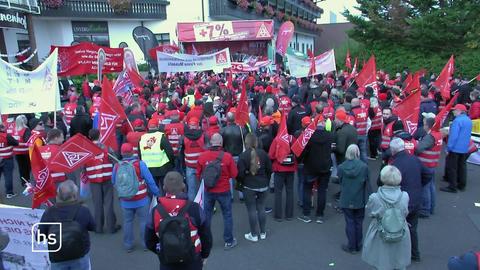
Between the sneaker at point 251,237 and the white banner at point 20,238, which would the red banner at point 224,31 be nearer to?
the sneaker at point 251,237

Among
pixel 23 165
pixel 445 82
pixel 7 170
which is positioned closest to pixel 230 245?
pixel 7 170

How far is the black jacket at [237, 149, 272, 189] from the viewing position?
6.06 meters

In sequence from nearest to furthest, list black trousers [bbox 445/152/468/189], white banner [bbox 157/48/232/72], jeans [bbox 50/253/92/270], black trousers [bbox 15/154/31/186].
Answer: jeans [bbox 50/253/92/270]
black trousers [bbox 445/152/468/189]
black trousers [bbox 15/154/31/186]
white banner [bbox 157/48/232/72]

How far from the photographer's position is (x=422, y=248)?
5914 mm

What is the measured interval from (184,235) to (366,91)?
8.99m

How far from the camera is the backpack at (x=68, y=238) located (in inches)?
156

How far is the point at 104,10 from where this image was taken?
2591cm

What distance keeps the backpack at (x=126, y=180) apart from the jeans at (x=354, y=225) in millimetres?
2953

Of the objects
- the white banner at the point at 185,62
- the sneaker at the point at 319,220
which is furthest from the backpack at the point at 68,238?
the white banner at the point at 185,62

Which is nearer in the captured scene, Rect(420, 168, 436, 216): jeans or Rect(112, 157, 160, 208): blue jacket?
Rect(112, 157, 160, 208): blue jacket

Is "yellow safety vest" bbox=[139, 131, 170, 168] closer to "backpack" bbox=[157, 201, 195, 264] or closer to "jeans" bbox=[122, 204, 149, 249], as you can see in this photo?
Result: "jeans" bbox=[122, 204, 149, 249]

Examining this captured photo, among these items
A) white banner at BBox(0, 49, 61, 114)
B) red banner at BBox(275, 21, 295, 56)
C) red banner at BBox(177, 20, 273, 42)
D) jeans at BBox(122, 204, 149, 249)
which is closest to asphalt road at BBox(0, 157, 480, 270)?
jeans at BBox(122, 204, 149, 249)

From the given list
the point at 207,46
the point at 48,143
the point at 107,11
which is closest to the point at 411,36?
the point at 207,46

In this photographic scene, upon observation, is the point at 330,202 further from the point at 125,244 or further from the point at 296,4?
the point at 296,4
